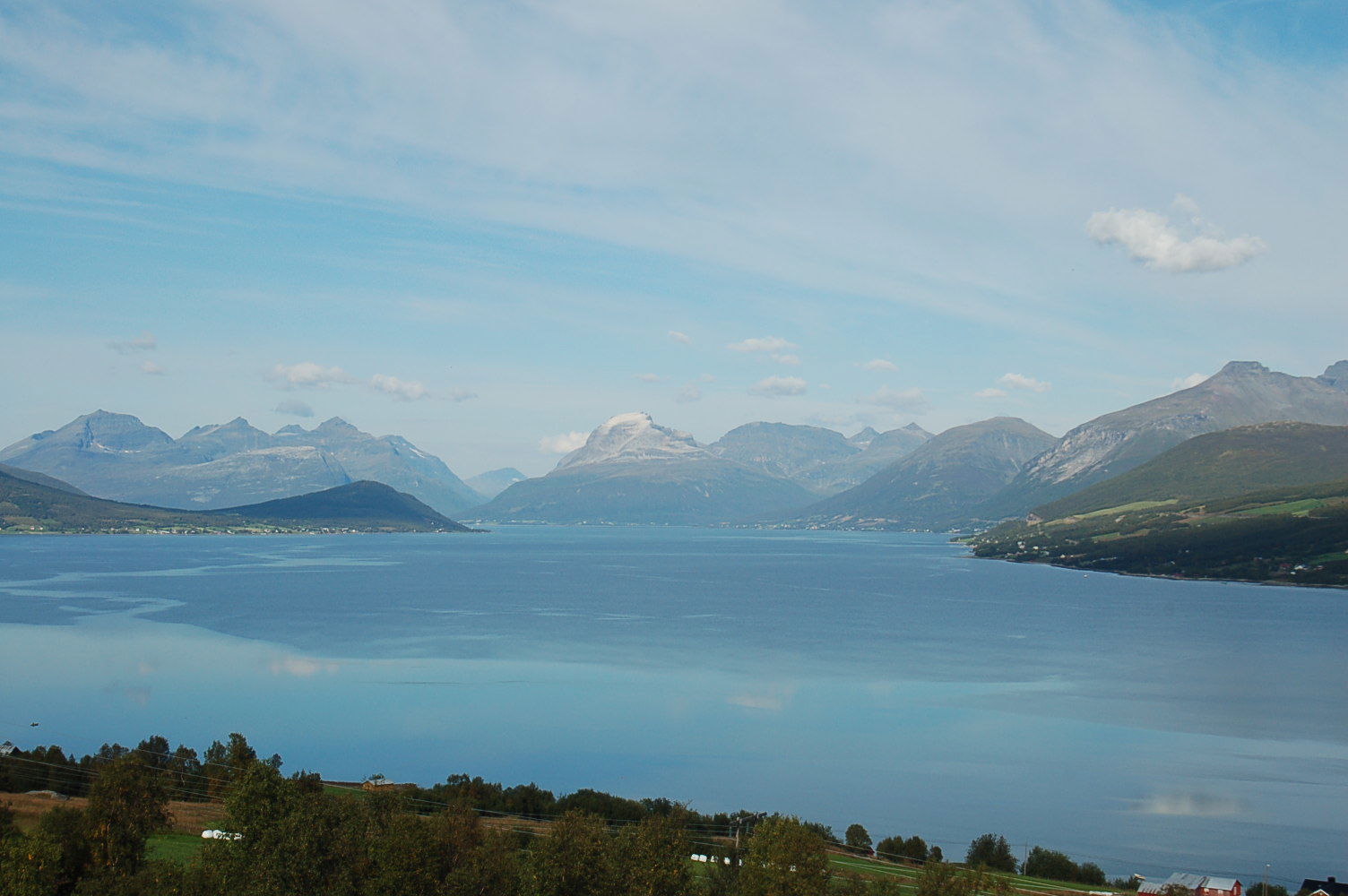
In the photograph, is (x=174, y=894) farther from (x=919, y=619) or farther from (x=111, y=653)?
(x=919, y=619)

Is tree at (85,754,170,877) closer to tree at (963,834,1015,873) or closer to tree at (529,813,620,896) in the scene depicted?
tree at (529,813,620,896)

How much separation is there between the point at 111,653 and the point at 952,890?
64143 millimetres

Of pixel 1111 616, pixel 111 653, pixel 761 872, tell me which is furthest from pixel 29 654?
pixel 1111 616

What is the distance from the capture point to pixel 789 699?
57.3 metres

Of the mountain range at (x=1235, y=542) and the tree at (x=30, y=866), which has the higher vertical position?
the mountain range at (x=1235, y=542)

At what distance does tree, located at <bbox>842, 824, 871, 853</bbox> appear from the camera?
31.9 metres

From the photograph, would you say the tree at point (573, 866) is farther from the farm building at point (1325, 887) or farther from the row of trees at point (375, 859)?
the farm building at point (1325, 887)

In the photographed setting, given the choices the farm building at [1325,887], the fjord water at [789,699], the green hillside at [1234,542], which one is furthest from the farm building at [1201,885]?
the green hillside at [1234,542]

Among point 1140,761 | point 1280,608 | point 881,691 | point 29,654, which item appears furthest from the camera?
point 1280,608

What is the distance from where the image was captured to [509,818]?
3212 cm

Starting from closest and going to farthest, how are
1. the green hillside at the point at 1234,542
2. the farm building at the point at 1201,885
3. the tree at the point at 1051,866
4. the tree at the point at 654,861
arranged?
the tree at the point at 654,861, the farm building at the point at 1201,885, the tree at the point at 1051,866, the green hillside at the point at 1234,542

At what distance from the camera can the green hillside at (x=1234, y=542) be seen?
140000mm

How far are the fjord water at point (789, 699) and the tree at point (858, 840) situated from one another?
137 inches

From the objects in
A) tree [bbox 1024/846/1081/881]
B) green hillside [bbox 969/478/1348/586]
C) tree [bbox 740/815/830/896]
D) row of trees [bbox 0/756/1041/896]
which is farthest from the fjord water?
green hillside [bbox 969/478/1348/586]
